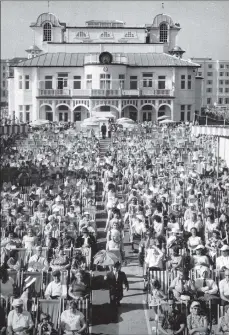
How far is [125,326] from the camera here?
32.8 feet

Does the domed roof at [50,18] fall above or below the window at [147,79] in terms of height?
above

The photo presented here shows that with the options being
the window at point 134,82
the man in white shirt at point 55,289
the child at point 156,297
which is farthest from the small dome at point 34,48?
the child at point 156,297

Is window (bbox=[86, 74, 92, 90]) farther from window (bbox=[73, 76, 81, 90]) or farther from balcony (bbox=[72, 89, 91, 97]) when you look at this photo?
window (bbox=[73, 76, 81, 90])

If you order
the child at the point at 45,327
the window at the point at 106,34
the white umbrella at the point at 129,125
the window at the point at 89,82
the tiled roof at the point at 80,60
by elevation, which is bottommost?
the child at the point at 45,327

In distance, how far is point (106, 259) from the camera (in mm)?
11125

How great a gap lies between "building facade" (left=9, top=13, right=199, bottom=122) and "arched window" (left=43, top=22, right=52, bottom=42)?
128 millimetres

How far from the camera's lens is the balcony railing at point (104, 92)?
5238 centimetres

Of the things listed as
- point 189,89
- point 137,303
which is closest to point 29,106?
point 189,89

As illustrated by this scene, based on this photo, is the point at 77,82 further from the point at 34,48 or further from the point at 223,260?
the point at 223,260

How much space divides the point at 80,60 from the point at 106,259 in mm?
45538

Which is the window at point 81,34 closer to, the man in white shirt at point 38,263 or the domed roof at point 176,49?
the domed roof at point 176,49

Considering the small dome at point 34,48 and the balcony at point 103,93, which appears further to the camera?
the small dome at point 34,48

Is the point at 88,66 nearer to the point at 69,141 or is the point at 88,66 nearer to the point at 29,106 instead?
the point at 29,106

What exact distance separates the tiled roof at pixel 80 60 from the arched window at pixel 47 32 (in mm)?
2532
